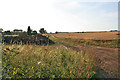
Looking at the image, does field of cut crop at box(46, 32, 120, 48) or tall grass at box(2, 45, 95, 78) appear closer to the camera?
tall grass at box(2, 45, 95, 78)

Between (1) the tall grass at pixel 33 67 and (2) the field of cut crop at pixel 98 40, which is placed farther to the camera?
(2) the field of cut crop at pixel 98 40

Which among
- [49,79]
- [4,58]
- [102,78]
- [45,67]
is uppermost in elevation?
[4,58]

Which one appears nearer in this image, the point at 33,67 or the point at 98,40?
the point at 33,67

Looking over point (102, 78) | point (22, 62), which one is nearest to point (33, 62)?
point (22, 62)

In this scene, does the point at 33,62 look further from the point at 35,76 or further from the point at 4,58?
the point at 4,58

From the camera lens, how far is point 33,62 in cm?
451

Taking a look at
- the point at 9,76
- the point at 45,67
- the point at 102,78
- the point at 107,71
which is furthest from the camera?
the point at 107,71

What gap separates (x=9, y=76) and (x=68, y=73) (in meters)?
1.99

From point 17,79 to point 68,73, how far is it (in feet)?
5.75

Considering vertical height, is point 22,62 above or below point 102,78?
above

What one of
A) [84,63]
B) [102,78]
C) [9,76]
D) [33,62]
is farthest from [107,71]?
[9,76]

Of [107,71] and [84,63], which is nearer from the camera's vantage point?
[84,63]

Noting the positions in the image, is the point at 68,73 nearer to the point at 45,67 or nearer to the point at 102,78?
the point at 45,67

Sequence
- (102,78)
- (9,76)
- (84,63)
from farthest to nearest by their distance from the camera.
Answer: (84,63), (102,78), (9,76)
